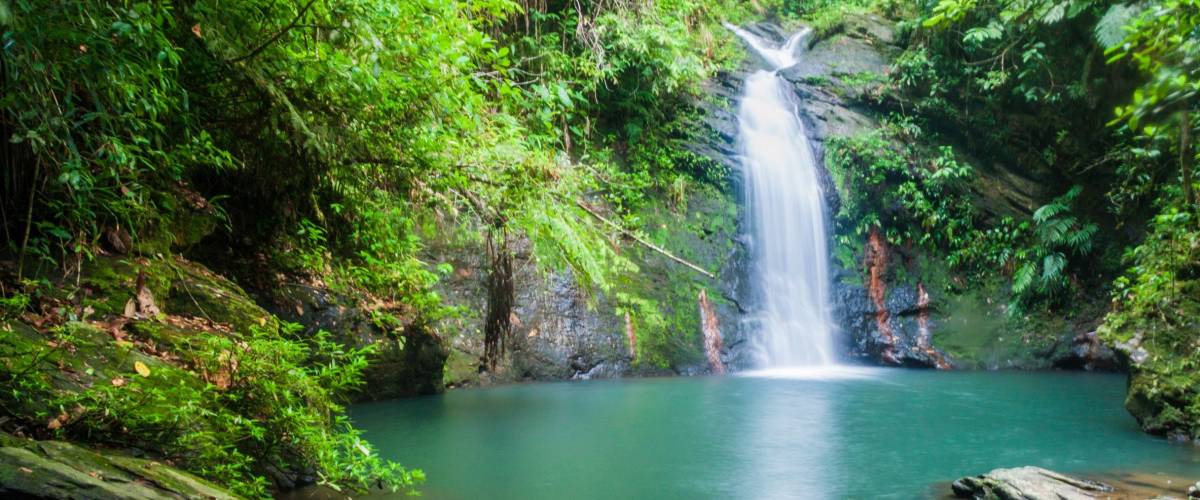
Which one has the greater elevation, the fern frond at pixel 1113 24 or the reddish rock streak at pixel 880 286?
the fern frond at pixel 1113 24

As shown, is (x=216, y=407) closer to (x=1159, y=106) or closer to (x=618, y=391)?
(x=1159, y=106)

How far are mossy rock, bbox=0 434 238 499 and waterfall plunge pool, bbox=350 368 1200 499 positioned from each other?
210 centimetres

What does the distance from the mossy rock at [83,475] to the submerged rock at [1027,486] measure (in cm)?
406

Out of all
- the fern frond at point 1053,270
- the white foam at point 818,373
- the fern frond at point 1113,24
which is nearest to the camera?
the fern frond at point 1113,24

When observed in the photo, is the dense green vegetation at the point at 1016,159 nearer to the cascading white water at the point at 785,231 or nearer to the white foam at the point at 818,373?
the cascading white water at the point at 785,231

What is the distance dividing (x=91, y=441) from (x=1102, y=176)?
574 inches

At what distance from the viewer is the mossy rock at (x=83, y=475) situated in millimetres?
1967

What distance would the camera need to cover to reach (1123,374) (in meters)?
10.7

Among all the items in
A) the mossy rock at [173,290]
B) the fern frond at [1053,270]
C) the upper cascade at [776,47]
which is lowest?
the mossy rock at [173,290]

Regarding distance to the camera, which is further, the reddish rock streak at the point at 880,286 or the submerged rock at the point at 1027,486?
the reddish rock streak at the point at 880,286

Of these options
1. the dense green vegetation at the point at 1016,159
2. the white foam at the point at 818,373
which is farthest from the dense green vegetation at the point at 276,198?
the white foam at the point at 818,373

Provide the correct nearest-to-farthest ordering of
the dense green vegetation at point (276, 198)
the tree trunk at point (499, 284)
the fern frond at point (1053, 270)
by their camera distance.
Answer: the dense green vegetation at point (276, 198)
the tree trunk at point (499, 284)
the fern frond at point (1053, 270)

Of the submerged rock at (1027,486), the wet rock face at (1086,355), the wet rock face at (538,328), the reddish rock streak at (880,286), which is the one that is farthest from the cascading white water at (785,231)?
the submerged rock at (1027,486)

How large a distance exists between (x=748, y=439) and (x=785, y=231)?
6721 millimetres
